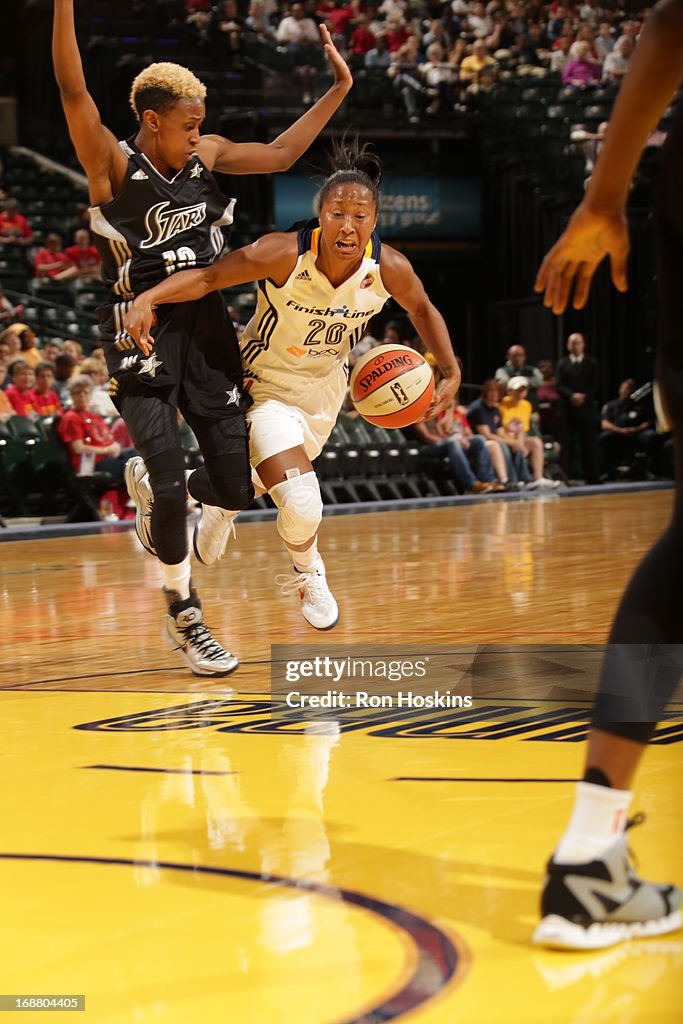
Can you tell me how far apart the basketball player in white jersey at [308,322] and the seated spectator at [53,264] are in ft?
40.2

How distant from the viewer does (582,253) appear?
237cm

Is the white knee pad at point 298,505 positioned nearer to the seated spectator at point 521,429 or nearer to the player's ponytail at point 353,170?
the player's ponytail at point 353,170

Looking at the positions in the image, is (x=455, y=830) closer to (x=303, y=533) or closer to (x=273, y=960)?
(x=273, y=960)

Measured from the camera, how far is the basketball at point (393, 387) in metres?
5.65

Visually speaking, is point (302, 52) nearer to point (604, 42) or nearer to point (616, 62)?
point (616, 62)

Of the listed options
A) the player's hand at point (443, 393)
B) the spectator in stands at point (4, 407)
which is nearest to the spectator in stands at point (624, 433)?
the spectator in stands at point (4, 407)

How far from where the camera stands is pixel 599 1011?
1.89 metres

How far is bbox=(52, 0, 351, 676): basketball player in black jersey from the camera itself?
497cm

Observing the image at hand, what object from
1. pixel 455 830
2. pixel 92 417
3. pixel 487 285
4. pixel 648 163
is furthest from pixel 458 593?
pixel 487 285

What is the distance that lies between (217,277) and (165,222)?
0.30 meters

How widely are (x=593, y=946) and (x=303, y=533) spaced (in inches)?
126

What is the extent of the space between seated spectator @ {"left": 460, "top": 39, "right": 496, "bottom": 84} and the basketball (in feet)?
56.9

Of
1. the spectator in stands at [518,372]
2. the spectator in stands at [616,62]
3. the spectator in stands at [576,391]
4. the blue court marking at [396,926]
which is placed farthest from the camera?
the spectator in stands at [616,62]

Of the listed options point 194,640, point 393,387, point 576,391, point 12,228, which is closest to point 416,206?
point 576,391
